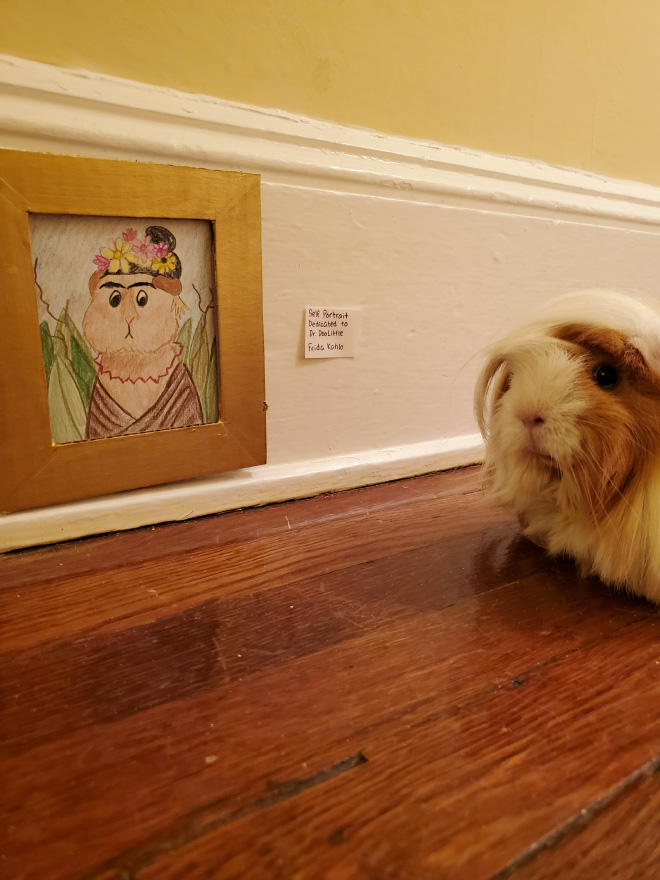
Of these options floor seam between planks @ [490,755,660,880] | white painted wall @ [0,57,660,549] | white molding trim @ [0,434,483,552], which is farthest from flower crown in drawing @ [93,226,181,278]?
floor seam between planks @ [490,755,660,880]

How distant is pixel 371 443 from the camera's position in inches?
47.4

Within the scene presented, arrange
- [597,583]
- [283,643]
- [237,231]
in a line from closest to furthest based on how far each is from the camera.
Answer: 1. [283,643]
2. [597,583]
3. [237,231]

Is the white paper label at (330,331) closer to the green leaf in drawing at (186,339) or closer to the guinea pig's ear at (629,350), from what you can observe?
the green leaf in drawing at (186,339)

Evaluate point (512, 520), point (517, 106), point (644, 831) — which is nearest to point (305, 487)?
point (512, 520)

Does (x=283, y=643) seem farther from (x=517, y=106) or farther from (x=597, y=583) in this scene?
(x=517, y=106)

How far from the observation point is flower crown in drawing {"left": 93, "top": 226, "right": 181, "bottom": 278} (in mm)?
858

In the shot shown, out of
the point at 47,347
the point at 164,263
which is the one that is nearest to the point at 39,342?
the point at 47,347

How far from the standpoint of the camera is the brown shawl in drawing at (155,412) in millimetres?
897

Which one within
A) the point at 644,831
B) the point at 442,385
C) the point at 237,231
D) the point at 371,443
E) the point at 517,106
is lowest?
the point at 644,831

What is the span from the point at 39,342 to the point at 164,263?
0.23 metres

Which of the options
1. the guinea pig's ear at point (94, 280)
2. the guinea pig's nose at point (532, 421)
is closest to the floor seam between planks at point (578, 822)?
the guinea pig's nose at point (532, 421)

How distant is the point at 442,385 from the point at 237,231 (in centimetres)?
58

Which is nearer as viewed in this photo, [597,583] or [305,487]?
[597,583]

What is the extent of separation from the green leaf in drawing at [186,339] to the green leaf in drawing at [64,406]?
0.58ft
